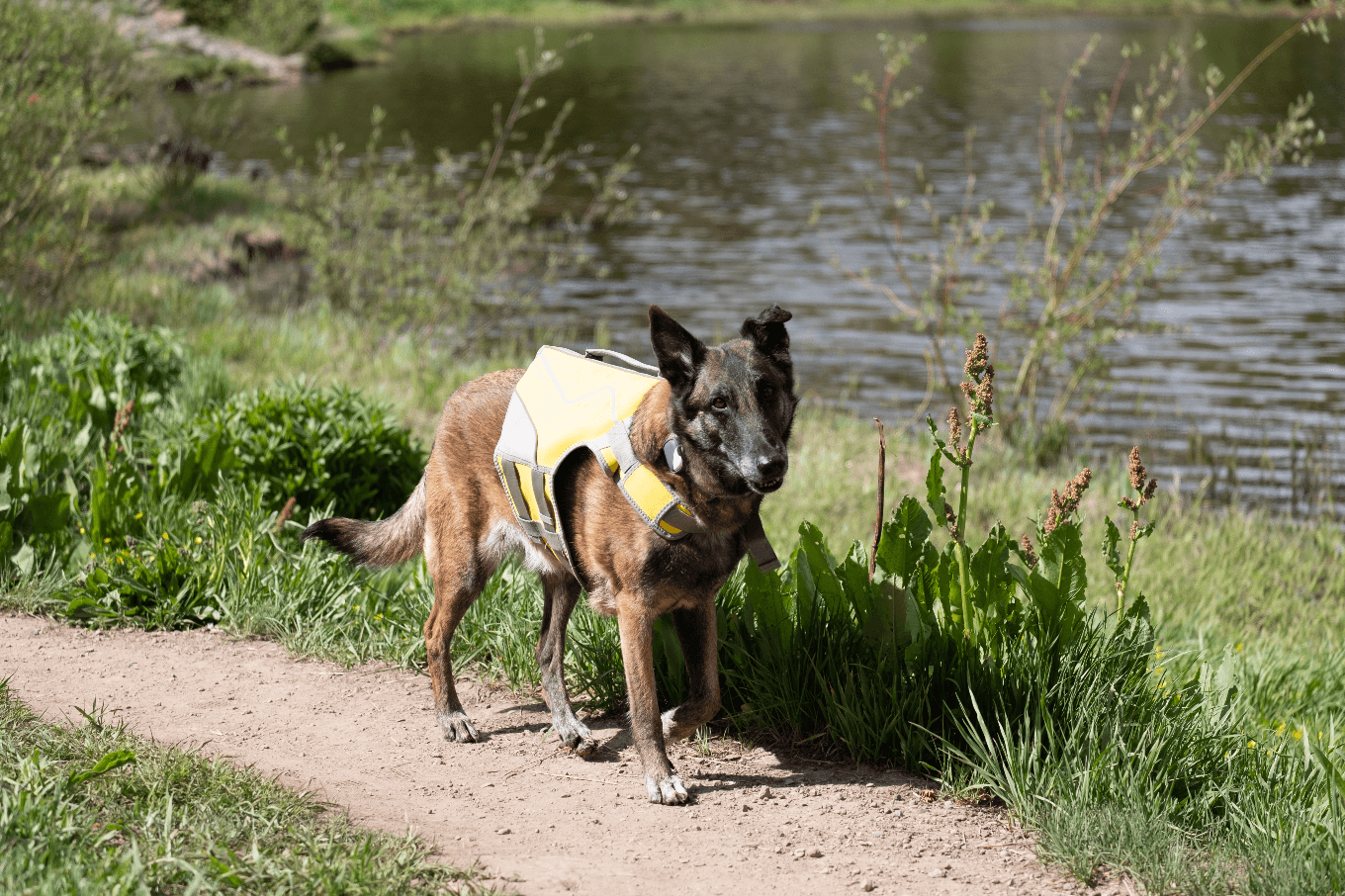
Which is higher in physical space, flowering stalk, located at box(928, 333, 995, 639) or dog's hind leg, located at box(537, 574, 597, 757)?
flowering stalk, located at box(928, 333, 995, 639)

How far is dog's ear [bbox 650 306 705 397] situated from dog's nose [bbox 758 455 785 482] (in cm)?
38

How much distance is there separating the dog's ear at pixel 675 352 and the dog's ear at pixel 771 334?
17cm

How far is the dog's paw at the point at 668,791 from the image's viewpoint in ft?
13.2

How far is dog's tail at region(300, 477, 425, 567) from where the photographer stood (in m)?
4.96

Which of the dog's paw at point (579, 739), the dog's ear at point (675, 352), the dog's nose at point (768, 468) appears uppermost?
the dog's ear at point (675, 352)

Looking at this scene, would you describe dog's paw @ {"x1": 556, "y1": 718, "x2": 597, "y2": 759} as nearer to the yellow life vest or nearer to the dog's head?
the yellow life vest

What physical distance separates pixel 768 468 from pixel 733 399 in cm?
27

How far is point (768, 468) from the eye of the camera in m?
3.54

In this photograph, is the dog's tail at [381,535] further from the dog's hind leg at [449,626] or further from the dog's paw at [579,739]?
the dog's paw at [579,739]

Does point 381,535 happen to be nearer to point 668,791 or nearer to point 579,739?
point 579,739

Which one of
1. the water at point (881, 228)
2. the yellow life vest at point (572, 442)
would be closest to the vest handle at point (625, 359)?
the yellow life vest at point (572, 442)

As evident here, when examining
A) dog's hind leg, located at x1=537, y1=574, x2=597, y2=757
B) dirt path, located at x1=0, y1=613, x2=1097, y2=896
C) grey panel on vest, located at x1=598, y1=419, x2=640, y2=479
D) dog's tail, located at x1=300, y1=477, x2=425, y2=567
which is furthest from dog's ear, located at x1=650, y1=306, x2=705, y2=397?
dog's tail, located at x1=300, y1=477, x2=425, y2=567

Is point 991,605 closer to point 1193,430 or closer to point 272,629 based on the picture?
point 272,629

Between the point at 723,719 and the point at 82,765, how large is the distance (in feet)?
7.51
